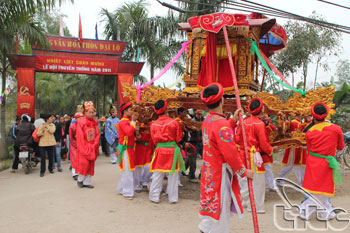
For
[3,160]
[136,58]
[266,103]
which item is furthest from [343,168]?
[3,160]

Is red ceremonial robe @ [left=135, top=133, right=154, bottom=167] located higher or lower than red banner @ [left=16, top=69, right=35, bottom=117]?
lower

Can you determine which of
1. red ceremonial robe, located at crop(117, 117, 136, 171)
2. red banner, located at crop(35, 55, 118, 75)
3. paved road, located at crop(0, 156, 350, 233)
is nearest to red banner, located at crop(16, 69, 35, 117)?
red banner, located at crop(35, 55, 118, 75)

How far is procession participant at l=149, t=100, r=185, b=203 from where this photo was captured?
571 cm

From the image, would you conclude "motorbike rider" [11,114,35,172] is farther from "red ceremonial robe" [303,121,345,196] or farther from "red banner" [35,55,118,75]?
"red ceremonial robe" [303,121,345,196]

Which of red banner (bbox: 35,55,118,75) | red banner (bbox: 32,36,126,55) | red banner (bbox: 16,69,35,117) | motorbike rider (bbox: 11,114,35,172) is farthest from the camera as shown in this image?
red banner (bbox: 32,36,126,55)

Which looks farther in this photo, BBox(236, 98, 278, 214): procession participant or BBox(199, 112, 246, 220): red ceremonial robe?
BBox(236, 98, 278, 214): procession participant

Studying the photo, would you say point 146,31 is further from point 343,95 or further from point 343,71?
point 343,71

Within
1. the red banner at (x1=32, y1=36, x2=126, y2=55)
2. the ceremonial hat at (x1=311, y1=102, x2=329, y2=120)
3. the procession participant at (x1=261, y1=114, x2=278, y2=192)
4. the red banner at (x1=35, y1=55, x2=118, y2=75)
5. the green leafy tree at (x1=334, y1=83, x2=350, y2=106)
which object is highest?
the red banner at (x1=32, y1=36, x2=126, y2=55)

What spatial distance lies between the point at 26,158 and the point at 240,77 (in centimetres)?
Answer: 635

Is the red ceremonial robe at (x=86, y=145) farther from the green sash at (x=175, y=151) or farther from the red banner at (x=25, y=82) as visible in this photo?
the red banner at (x=25, y=82)

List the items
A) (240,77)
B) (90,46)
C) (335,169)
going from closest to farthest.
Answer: (335,169) < (240,77) < (90,46)

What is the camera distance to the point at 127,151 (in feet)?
20.5

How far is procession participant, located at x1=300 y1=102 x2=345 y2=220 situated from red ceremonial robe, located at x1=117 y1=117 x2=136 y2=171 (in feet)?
10.8

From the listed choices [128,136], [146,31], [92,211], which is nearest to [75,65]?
[146,31]
